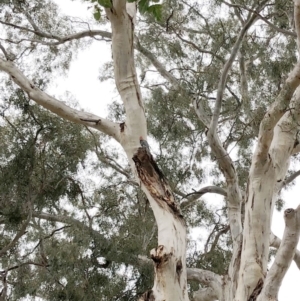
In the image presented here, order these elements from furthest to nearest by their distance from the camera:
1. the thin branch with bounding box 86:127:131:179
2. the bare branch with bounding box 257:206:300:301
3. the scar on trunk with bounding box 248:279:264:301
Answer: the thin branch with bounding box 86:127:131:179 → the scar on trunk with bounding box 248:279:264:301 → the bare branch with bounding box 257:206:300:301

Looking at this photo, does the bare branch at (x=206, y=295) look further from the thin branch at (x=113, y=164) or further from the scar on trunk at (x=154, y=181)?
the thin branch at (x=113, y=164)

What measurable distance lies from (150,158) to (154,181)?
0.64 ft

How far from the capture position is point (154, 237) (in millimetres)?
7258

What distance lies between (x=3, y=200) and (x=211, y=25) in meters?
3.68

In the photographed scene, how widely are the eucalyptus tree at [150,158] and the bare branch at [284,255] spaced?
618 millimetres

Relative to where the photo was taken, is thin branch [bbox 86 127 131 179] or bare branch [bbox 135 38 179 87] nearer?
bare branch [bbox 135 38 179 87]

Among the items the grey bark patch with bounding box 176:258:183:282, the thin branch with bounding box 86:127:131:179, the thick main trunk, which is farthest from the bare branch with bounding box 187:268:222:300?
the thin branch with bounding box 86:127:131:179

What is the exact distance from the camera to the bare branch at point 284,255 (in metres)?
2.89

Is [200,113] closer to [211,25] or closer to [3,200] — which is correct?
[211,25]

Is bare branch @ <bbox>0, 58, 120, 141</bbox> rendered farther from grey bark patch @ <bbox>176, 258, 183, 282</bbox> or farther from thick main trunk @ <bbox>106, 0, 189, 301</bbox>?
grey bark patch @ <bbox>176, 258, 183, 282</bbox>

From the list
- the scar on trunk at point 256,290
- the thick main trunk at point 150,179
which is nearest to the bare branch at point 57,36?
the thick main trunk at point 150,179

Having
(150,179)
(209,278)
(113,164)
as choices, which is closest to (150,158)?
(150,179)

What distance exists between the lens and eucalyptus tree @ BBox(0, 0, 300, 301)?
4.18 m

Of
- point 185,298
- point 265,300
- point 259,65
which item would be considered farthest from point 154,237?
point 265,300
